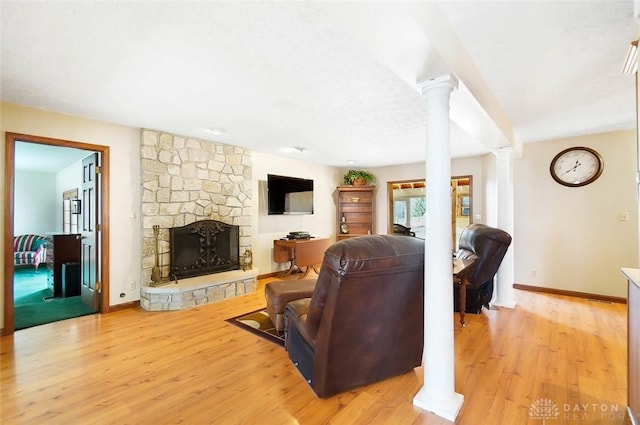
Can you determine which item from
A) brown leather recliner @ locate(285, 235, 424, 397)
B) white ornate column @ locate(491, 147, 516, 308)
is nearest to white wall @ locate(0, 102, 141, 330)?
brown leather recliner @ locate(285, 235, 424, 397)

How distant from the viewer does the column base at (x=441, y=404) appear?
1.63 metres

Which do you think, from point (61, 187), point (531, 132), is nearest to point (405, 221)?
point (531, 132)

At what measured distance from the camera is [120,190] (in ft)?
11.3

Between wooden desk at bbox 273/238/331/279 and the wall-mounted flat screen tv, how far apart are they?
0.61 meters

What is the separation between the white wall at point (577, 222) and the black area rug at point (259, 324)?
3.92 metres

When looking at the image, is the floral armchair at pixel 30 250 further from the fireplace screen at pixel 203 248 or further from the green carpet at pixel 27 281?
the fireplace screen at pixel 203 248

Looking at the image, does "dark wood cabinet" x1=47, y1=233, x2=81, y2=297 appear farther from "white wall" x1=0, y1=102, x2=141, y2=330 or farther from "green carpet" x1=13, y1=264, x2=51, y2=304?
"white wall" x1=0, y1=102, x2=141, y2=330

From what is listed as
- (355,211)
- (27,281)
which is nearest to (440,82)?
(355,211)

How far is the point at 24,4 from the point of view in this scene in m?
1.46

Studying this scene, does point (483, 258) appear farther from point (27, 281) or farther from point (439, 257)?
point (27, 281)

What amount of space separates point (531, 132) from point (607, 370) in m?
2.81

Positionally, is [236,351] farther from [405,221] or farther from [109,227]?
[405,221]

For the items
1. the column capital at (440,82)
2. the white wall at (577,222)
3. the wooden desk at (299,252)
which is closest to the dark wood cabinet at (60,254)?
the wooden desk at (299,252)

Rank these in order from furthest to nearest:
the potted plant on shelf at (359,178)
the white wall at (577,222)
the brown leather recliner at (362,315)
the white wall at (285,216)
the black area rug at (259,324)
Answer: the potted plant on shelf at (359,178) → the white wall at (285,216) → the white wall at (577,222) → the black area rug at (259,324) → the brown leather recliner at (362,315)
